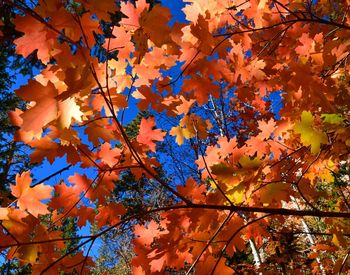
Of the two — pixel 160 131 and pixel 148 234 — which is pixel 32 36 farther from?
pixel 148 234

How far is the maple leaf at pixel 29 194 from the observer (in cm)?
166

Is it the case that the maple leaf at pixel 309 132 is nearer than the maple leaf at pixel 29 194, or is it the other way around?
the maple leaf at pixel 309 132

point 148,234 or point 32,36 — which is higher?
point 32,36

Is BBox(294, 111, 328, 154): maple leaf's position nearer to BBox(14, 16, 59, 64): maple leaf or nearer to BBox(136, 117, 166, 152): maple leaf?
BBox(136, 117, 166, 152): maple leaf

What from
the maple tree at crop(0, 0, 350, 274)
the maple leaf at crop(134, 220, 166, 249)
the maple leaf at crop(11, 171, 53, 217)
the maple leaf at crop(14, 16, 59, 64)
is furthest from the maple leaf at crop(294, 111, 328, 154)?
the maple leaf at crop(11, 171, 53, 217)

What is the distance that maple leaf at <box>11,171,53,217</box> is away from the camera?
1.66 metres

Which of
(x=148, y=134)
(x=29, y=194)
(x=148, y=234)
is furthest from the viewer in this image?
(x=148, y=134)

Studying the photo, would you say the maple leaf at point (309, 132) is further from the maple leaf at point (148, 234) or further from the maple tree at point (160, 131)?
the maple leaf at point (148, 234)

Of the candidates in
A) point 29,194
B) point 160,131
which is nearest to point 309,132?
point 160,131

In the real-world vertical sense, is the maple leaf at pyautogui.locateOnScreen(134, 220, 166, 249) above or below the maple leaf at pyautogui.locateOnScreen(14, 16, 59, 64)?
below

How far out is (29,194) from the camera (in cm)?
167

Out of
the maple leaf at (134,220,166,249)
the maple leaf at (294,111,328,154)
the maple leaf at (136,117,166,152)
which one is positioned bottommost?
the maple leaf at (134,220,166,249)

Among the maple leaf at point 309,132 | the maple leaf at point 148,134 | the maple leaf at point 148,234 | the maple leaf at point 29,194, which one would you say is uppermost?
the maple leaf at point 148,134

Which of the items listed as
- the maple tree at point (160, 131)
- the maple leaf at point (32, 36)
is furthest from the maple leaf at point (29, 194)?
the maple leaf at point (32, 36)
